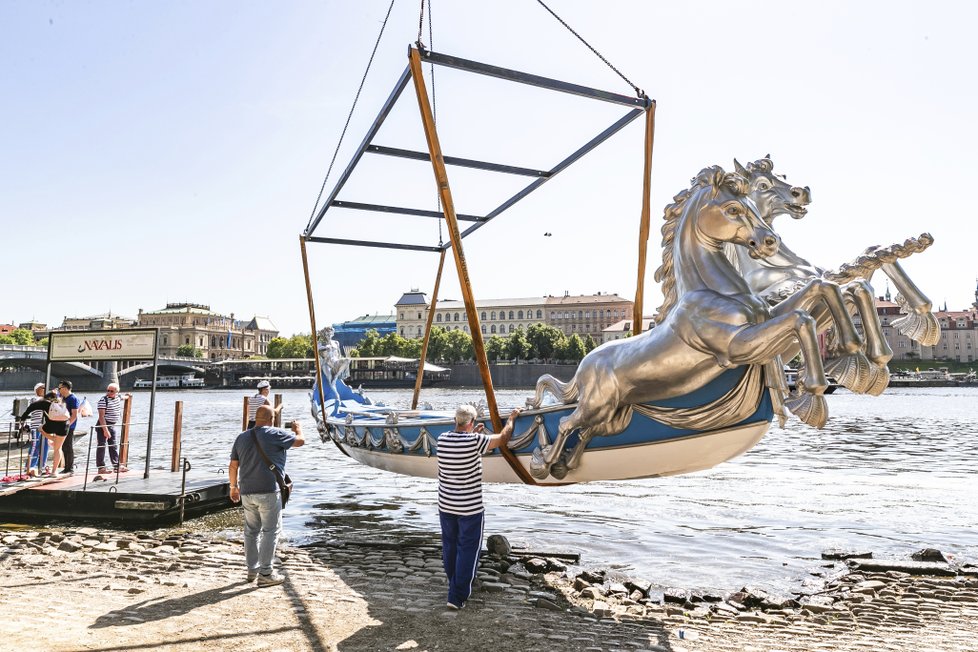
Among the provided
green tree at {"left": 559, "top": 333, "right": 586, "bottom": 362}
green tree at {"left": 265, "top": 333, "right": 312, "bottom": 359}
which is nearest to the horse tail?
green tree at {"left": 559, "top": 333, "right": 586, "bottom": 362}

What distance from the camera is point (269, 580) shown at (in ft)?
22.4

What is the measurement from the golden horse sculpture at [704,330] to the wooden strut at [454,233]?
22.2 inches

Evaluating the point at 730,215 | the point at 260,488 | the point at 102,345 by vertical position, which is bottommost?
the point at 260,488

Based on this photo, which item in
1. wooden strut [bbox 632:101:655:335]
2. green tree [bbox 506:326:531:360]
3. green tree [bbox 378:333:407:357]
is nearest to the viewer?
wooden strut [bbox 632:101:655:335]

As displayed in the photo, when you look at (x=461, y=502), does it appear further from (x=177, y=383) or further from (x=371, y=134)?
(x=177, y=383)

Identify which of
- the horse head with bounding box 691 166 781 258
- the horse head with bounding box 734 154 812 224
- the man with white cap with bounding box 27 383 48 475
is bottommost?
the man with white cap with bounding box 27 383 48 475

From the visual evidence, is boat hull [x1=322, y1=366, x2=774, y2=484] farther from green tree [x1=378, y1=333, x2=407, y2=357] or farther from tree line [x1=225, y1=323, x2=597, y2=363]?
green tree [x1=378, y1=333, x2=407, y2=357]

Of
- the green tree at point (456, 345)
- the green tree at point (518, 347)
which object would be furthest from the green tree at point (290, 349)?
the green tree at point (518, 347)

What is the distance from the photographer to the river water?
902 cm

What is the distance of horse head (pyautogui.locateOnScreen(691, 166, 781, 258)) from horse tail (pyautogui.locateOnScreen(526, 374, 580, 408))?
72.1 inches

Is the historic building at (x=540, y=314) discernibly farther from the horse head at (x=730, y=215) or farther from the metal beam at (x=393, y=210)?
the horse head at (x=730, y=215)

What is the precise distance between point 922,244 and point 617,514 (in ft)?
26.5

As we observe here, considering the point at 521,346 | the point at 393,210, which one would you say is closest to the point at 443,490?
the point at 393,210

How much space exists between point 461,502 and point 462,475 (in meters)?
0.23
